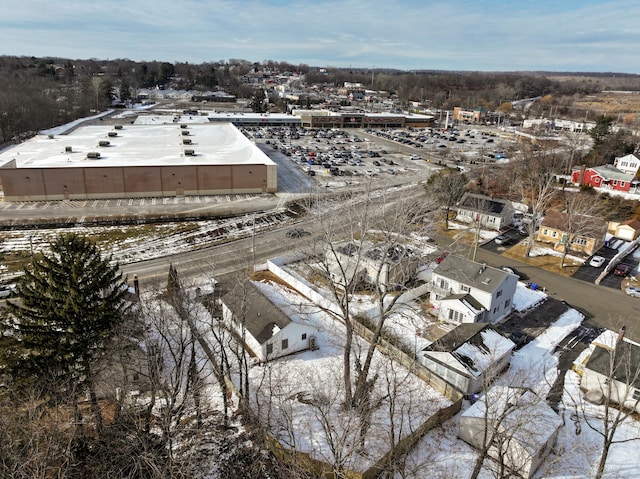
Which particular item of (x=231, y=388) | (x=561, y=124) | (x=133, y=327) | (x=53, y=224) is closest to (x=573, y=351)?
(x=231, y=388)

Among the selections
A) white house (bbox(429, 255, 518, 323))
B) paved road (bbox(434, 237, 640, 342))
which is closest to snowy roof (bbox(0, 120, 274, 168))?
white house (bbox(429, 255, 518, 323))

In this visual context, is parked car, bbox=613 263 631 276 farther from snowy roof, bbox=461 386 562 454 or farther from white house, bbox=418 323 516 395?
snowy roof, bbox=461 386 562 454

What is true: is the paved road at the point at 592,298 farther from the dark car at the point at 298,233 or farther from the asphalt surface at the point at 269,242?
the dark car at the point at 298,233

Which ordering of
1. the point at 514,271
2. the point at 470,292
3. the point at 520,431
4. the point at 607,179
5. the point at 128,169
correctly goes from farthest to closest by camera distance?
the point at 607,179 < the point at 128,169 < the point at 514,271 < the point at 470,292 < the point at 520,431

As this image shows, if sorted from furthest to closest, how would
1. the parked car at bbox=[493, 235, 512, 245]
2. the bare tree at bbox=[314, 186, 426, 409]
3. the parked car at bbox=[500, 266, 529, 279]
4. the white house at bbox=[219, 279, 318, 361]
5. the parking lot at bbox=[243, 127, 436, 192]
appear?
the parking lot at bbox=[243, 127, 436, 192], the parked car at bbox=[493, 235, 512, 245], the parked car at bbox=[500, 266, 529, 279], the white house at bbox=[219, 279, 318, 361], the bare tree at bbox=[314, 186, 426, 409]

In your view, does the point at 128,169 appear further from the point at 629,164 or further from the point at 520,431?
the point at 629,164

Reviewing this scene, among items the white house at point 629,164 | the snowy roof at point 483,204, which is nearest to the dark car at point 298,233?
the snowy roof at point 483,204

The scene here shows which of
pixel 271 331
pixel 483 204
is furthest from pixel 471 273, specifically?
pixel 483 204
